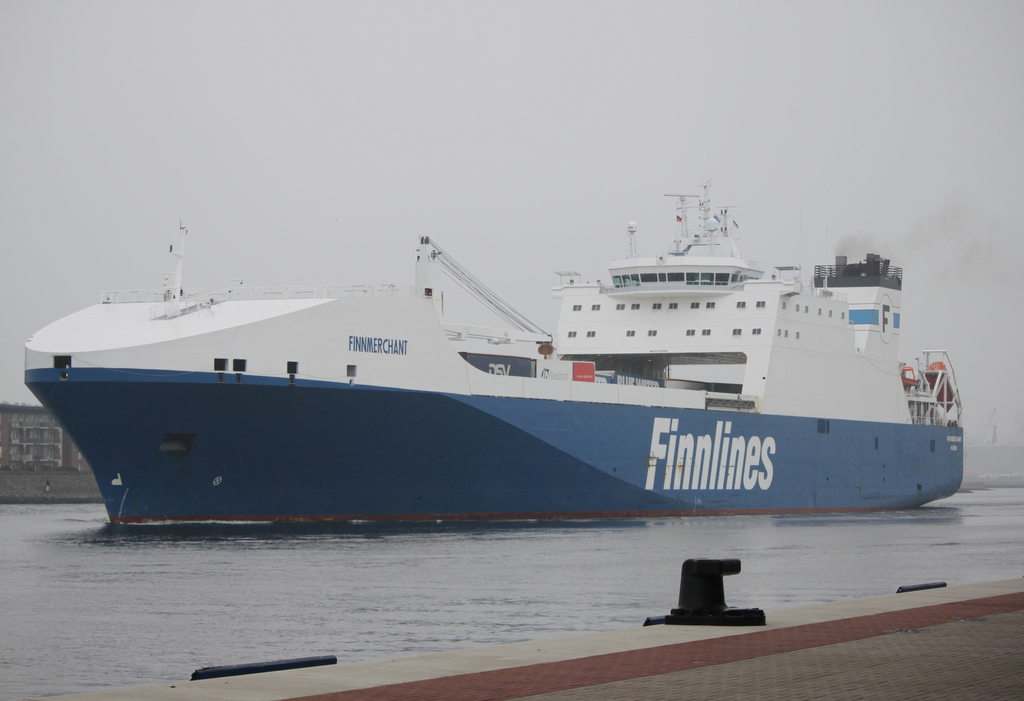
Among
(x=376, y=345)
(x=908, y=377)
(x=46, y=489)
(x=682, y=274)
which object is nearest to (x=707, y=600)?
(x=376, y=345)

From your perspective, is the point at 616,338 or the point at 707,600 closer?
the point at 707,600

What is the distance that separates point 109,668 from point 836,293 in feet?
122

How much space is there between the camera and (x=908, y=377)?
4819 cm

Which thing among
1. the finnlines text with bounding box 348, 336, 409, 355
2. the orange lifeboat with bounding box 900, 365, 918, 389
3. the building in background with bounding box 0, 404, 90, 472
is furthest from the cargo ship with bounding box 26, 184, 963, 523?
the building in background with bounding box 0, 404, 90, 472

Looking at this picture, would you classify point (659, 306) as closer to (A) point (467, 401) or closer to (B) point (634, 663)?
(A) point (467, 401)

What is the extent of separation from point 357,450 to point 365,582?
9.09 m

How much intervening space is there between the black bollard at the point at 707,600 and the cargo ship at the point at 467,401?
16053mm

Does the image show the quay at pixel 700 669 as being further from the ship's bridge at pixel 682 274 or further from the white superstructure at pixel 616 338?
the ship's bridge at pixel 682 274

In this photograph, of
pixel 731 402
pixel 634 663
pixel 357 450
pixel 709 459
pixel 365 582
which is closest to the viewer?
pixel 634 663

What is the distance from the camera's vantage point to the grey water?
1216 cm

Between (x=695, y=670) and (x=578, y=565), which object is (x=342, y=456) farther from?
(x=695, y=670)

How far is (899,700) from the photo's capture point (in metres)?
6.74

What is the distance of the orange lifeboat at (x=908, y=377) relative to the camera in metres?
48.1

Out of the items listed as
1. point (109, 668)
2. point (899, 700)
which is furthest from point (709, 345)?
point (899, 700)
